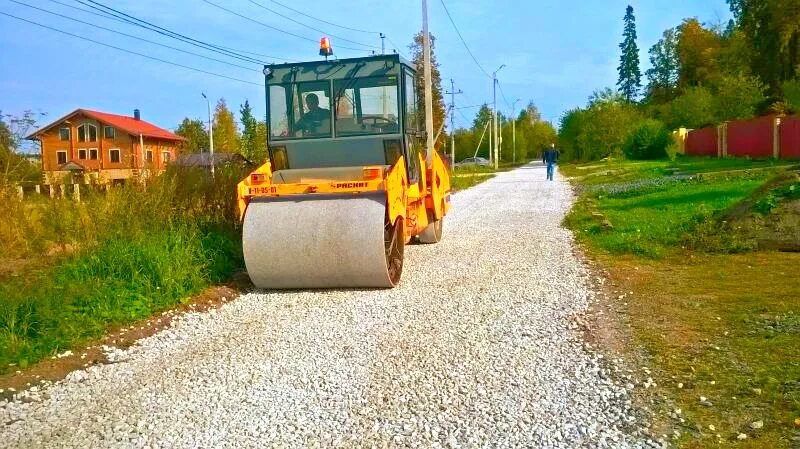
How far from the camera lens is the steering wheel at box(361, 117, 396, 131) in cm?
1016

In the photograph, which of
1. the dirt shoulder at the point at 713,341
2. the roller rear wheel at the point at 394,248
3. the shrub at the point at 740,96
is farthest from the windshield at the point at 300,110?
the shrub at the point at 740,96

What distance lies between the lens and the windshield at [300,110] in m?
10.3

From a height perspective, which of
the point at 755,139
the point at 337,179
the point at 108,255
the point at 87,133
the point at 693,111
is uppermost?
the point at 693,111

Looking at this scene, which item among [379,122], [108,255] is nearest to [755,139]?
[379,122]

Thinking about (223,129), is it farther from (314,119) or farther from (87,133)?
(314,119)

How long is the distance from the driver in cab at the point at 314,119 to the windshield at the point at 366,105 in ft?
0.57

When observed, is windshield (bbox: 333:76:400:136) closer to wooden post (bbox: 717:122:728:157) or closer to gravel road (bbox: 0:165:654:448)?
gravel road (bbox: 0:165:654:448)

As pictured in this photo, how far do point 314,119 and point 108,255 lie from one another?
324 cm

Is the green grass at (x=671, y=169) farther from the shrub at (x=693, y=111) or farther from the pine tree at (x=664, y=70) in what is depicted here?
the pine tree at (x=664, y=70)

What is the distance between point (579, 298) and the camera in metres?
8.24

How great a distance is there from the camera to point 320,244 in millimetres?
8797

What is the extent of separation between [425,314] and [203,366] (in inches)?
95.9

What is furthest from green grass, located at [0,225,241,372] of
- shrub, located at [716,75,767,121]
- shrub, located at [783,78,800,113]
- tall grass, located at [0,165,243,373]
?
shrub, located at [716,75,767,121]

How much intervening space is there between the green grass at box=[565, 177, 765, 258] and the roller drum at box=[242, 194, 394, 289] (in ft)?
14.3
